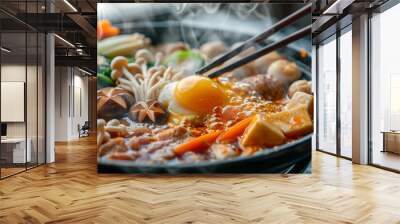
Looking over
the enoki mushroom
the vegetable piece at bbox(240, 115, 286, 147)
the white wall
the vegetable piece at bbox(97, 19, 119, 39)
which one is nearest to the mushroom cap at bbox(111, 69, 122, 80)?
the enoki mushroom

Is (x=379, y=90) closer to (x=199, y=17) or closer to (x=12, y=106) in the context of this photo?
(x=199, y=17)

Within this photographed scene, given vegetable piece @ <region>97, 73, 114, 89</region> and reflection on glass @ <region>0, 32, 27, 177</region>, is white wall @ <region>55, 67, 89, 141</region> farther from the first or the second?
vegetable piece @ <region>97, 73, 114, 89</region>

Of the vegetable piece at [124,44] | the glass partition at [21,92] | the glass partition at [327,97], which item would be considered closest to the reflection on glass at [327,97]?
the glass partition at [327,97]

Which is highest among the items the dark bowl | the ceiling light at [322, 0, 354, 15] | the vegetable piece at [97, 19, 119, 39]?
the ceiling light at [322, 0, 354, 15]

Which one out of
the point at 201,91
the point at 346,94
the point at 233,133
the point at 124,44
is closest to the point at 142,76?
the point at 124,44

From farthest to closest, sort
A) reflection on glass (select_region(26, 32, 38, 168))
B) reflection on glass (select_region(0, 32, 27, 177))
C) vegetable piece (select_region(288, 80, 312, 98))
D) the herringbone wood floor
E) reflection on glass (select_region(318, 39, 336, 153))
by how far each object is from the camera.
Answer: reflection on glass (select_region(318, 39, 336, 153)) < reflection on glass (select_region(26, 32, 38, 168)) < vegetable piece (select_region(288, 80, 312, 98)) < reflection on glass (select_region(0, 32, 27, 177)) < the herringbone wood floor

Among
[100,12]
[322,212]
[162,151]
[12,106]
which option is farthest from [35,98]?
[322,212]

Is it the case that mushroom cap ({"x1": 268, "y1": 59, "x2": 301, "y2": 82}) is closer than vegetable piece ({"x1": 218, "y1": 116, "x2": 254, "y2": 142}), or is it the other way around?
vegetable piece ({"x1": 218, "y1": 116, "x2": 254, "y2": 142})
